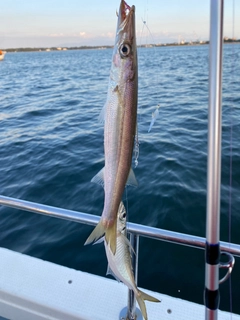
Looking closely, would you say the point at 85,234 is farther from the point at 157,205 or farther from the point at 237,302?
the point at 237,302

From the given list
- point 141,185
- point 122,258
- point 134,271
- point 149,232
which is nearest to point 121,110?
point 122,258

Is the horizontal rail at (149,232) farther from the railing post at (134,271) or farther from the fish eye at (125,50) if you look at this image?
the fish eye at (125,50)

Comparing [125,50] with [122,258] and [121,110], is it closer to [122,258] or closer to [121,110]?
[121,110]

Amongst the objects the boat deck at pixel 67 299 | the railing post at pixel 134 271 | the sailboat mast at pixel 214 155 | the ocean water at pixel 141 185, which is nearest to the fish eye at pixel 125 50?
the sailboat mast at pixel 214 155

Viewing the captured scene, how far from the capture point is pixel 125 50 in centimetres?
109

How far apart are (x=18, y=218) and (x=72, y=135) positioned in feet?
13.8

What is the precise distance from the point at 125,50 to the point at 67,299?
173 cm

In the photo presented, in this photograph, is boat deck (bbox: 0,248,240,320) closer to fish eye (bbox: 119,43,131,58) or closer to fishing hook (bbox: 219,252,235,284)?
fishing hook (bbox: 219,252,235,284)

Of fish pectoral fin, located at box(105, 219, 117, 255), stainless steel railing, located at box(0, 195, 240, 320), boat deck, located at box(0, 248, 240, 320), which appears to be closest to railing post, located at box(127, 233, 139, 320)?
stainless steel railing, located at box(0, 195, 240, 320)

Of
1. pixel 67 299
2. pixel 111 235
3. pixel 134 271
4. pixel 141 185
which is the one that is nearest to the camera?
pixel 111 235

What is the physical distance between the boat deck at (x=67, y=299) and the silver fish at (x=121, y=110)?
1040 mm

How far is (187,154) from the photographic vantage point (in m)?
6.70

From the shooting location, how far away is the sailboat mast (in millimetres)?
1039

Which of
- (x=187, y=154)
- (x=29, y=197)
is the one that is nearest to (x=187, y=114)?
(x=187, y=154)
